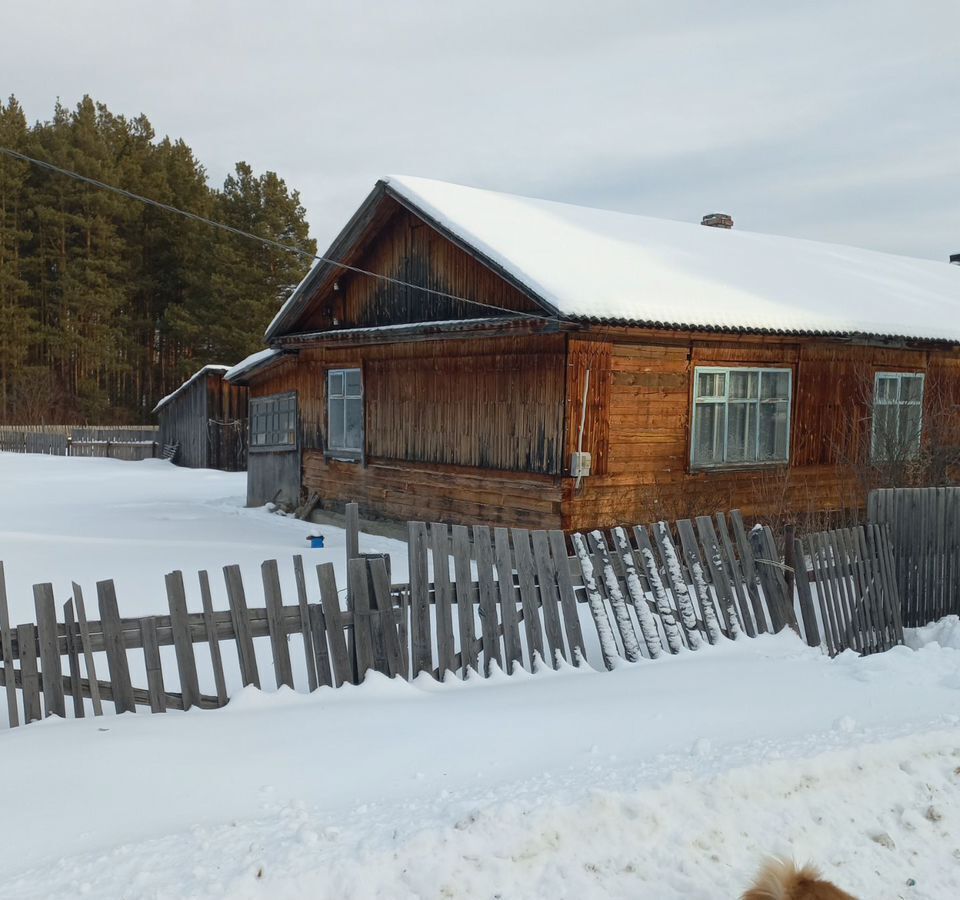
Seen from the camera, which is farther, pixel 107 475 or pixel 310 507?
pixel 107 475

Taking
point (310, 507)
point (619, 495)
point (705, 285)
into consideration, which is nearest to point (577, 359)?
point (619, 495)

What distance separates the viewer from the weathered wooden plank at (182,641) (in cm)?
502

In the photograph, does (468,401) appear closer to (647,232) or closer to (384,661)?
(647,232)

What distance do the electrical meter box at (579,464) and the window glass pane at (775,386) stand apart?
3261 millimetres

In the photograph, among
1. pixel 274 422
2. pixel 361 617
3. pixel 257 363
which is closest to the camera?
pixel 361 617

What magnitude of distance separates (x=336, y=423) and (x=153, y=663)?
10.5 meters

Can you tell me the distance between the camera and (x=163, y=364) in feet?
163

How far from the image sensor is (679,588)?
6.66m

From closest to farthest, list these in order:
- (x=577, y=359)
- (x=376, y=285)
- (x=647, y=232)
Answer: (x=577, y=359), (x=376, y=285), (x=647, y=232)

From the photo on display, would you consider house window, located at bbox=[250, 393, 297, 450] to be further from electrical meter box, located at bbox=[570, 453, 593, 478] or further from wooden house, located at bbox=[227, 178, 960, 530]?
electrical meter box, located at bbox=[570, 453, 593, 478]

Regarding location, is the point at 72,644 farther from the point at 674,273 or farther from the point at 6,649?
the point at 674,273

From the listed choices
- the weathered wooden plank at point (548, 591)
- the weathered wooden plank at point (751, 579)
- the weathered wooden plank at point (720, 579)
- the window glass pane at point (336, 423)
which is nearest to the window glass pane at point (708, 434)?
the weathered wooden plank at point (751, 579)

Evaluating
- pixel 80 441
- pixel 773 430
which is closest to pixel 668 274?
pixel 773 430

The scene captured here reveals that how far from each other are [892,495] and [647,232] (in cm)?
862
